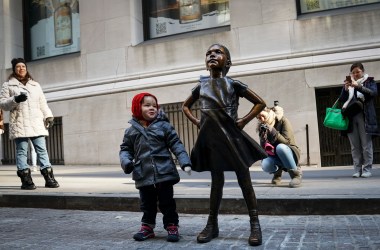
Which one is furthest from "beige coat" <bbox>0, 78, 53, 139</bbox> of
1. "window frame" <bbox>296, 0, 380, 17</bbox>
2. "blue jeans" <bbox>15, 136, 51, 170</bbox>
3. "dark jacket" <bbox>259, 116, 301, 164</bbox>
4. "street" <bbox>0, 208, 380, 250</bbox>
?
"window frame" <bbox>296, 0, 380, 17</bbox>

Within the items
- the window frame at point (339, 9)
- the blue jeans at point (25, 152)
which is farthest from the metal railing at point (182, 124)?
the blue jeans at point (25, 152)

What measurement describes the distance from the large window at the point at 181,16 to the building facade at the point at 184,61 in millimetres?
166

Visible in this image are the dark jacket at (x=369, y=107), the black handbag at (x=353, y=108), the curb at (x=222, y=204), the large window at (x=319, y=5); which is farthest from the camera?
the large window at (x=319, y=5)

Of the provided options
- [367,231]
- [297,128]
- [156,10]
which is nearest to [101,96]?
[156,10]

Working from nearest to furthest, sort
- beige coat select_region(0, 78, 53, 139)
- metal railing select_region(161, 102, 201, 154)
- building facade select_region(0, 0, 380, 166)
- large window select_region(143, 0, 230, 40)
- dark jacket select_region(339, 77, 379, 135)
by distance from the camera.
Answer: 1. beige coat select_region(0, 78, 53, 139)
2. dark jacket select_region(339, 77, 379, 135)
3. building facade select_region(0, 0, 380, 166)
4. metal railing select_region(161, 102, 201, 154)
5. large window select_region(143, 0, 230, 40)

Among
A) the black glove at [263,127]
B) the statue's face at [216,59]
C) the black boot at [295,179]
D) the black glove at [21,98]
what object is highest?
the black glove at [21,98]

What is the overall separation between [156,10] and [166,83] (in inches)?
116

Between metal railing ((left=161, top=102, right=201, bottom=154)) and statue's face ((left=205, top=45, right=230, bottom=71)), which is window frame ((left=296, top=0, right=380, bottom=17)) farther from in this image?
statue's face ((left=205, top=45, right=230, bottom=71))

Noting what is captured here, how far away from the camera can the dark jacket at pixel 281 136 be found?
19.2ft

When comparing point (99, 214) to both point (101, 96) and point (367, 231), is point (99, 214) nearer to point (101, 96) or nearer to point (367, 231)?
point (367, 231)

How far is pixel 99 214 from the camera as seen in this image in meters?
5.29

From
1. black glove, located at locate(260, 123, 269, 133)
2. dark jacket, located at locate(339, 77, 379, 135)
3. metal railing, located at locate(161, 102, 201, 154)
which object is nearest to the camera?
black glove, located at locate(260, 123, 269, 133)

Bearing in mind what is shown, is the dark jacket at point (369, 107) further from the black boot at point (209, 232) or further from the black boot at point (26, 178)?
the black boot at point (26, 178)

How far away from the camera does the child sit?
366 centimetres
